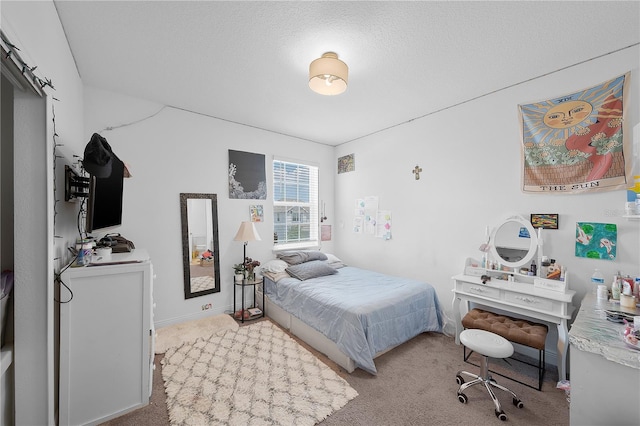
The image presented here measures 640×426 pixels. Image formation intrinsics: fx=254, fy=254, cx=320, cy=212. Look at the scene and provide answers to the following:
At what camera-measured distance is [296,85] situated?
2617 mm

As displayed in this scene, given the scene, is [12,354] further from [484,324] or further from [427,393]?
[484,324]

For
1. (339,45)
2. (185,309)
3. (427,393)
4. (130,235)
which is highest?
(339,45)

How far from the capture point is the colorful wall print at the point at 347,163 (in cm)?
440

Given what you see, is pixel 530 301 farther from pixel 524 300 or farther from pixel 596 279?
pixel 596 279

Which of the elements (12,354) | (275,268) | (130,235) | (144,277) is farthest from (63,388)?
(275,268)

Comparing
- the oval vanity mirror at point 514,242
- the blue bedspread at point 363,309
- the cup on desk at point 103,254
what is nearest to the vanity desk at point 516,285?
the oval vanity mirror at point 514,242

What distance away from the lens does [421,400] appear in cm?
194

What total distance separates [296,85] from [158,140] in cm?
180

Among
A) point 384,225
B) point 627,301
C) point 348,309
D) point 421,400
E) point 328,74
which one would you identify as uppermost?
point 328,74

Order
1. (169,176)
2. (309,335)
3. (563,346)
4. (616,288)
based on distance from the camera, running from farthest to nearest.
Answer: (169,176)
(309,335)
(563,346)
(616,288)

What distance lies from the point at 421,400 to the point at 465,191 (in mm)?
2183

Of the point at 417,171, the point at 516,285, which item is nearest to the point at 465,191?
the point at 417,171

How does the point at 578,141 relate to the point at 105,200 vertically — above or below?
above

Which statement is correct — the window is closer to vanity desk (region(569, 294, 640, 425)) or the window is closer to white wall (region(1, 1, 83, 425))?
white wall (region(1, 1, 83, 425))
